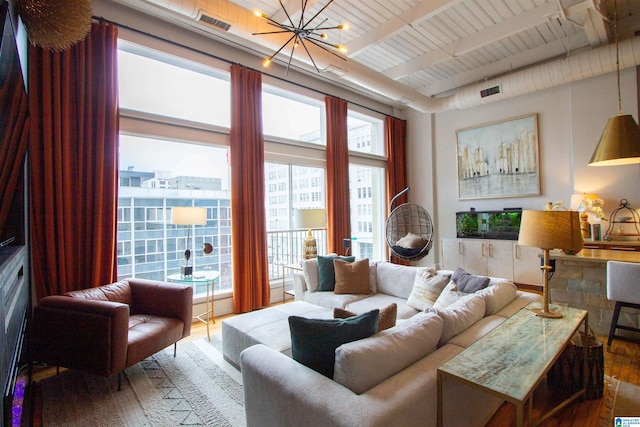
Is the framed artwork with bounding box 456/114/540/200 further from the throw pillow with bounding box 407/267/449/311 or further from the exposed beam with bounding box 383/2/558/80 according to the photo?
the throw pillow with bounding box 407/267/449/311

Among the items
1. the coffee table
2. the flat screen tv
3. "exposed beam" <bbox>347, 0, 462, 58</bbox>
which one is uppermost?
"exposed beam" <bbox>347, 0, 462, 58</bbox>

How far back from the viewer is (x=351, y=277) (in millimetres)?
3611

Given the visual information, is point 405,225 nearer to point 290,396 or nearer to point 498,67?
point 498,67

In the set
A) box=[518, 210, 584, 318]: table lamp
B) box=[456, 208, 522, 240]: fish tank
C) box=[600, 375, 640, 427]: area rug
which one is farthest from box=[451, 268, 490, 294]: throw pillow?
box=[456, 208, 522, 240]: fish tank

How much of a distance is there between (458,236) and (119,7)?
6238 mm

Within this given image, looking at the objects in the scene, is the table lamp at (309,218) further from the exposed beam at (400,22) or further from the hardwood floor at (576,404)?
the hardwood floor at (576,404)

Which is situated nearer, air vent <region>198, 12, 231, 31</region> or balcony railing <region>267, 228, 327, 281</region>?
air vent <region>198, 12, 231, 31</region>

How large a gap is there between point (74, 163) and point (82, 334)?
1.66 m

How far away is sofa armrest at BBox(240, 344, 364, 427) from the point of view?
1241mm

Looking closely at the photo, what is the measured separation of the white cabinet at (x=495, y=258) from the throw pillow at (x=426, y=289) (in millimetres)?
2893

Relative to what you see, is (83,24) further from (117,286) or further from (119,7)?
(117,286)

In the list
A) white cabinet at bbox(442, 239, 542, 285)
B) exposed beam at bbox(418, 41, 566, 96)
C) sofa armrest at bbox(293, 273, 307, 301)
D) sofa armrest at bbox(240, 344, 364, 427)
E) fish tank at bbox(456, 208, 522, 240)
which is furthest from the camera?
fish tank at bbox(456, 208, 522, 240)

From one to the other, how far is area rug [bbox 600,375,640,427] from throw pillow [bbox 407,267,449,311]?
4.23ft

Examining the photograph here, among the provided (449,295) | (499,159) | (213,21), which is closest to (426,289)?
(449,295)
